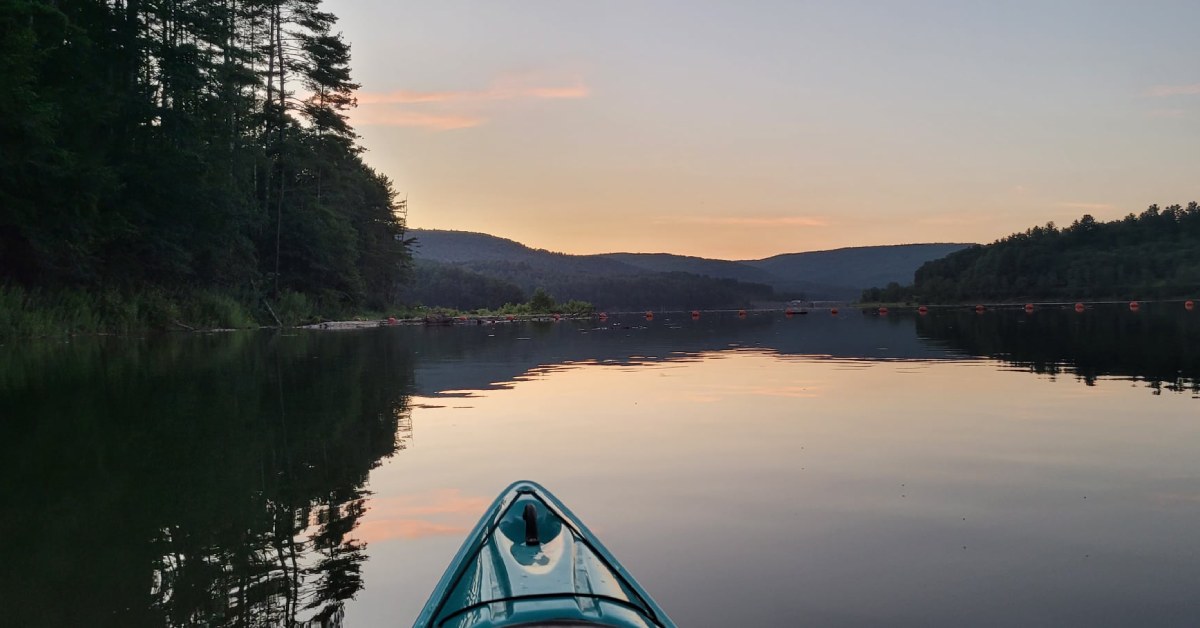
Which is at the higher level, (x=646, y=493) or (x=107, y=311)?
(x=107, y=311)

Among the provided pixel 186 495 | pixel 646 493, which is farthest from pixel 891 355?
pixel 186 495

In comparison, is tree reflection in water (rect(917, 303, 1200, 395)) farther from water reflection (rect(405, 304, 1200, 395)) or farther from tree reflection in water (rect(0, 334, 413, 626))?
tree reflection in water (rect(0, 334, 413, 626))

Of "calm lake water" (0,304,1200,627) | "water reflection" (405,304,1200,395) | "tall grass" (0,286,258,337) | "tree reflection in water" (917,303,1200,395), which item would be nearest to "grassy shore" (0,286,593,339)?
"tall grass" (0,286,258,337)

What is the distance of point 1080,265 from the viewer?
15000 cm

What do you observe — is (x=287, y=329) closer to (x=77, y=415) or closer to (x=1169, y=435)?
(x=77, y=415)

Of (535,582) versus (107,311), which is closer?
(535,582)

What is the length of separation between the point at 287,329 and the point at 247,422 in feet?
138

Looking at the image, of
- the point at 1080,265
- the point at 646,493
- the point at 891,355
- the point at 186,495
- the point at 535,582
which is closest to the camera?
the point at 535,582

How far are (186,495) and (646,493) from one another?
16.0 ft

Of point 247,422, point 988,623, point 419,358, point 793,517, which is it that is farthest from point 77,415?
point 419,358

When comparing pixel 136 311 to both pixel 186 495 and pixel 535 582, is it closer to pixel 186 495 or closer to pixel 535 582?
pixel 186 495

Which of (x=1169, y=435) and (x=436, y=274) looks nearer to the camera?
(x=1169, y=435)

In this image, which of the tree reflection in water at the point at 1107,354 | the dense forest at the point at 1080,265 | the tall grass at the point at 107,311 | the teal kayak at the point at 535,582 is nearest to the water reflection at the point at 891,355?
the tree reflection in water at the point at 1107,354

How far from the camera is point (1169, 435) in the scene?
1209 cm
